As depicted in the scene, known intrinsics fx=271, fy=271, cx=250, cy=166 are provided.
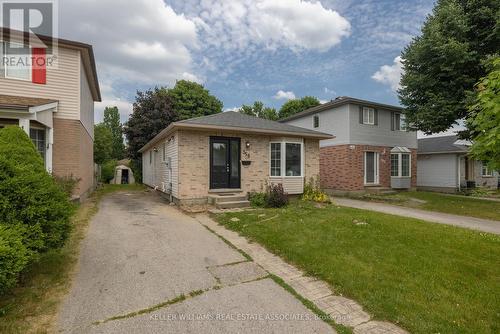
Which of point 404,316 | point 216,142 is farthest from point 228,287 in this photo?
point 216,142

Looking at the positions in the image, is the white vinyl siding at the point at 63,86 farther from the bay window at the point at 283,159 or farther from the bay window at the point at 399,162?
the bay window at the point at 399,162

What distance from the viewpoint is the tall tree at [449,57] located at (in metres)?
11.1

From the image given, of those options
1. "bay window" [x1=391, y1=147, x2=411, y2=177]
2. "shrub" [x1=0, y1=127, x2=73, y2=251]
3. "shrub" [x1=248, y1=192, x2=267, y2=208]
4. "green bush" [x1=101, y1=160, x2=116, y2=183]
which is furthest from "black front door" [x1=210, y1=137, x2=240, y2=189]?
"green bush" [x1=101, y1=160, x2=116, y2=183]

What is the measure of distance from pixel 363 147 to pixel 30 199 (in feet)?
49.5

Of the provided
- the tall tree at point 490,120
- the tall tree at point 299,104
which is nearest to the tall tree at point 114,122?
the tall tree at point 299,104

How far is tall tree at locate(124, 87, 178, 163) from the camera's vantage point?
23.0 metres

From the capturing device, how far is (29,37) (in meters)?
9.03

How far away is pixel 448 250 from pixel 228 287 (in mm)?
4372

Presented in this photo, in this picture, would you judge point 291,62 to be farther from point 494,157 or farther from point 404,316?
point 404,316

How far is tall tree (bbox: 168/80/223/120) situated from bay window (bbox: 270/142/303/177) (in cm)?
1970

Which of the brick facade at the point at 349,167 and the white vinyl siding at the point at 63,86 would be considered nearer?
the white vinyl siding at the point at 63,86

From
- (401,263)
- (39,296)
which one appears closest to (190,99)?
(39,296)

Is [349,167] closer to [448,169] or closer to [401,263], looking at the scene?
[448,169]

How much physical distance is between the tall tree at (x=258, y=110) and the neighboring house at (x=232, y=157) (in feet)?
97.4
